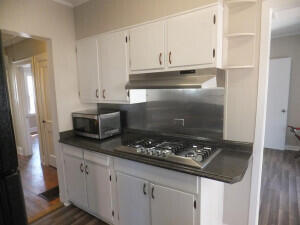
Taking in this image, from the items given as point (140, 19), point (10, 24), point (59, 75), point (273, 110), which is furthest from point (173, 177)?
point (273, 110)

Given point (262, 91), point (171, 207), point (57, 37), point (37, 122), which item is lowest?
point (171, 207)

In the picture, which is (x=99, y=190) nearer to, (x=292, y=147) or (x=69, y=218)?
(x=69, y=218)

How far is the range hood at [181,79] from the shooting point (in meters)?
1.61

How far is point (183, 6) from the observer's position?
1.73 m

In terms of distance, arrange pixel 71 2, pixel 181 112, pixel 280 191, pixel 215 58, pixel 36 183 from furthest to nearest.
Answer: pixel 36 183, pixel 280 191, pixel 71 2, pixel 181 112, pixel 215 58

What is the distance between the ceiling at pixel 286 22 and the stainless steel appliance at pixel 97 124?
2.65 metres

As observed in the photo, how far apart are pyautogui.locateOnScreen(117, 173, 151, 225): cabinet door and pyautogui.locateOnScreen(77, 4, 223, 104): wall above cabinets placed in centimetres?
88

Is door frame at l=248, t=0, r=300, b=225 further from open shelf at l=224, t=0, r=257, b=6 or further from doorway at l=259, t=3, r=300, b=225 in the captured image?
doorway at l=259, t=3, r=300, b=225

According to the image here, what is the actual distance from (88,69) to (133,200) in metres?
1.67

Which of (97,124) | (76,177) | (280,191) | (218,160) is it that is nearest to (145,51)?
(97,124)

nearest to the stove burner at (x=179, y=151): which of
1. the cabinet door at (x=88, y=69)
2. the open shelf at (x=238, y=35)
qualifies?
the cabinet door at (x=88, y=69)

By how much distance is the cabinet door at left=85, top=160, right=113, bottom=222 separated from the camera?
2.02 meters

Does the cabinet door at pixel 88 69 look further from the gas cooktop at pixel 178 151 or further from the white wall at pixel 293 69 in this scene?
the white wall at pixel 293 69

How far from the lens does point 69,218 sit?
7.60 feet
